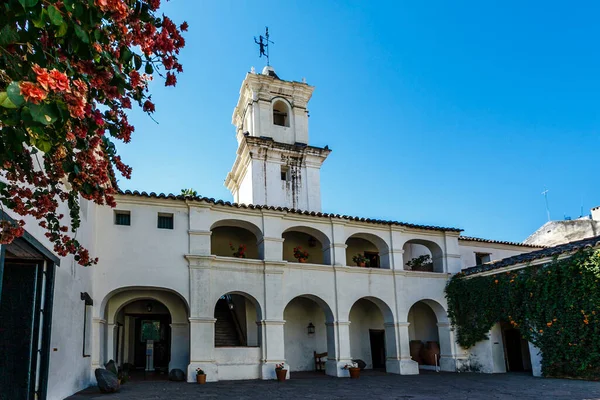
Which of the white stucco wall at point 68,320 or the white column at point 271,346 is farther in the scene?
the white column at point 271,346

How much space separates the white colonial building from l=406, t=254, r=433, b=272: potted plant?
194 mm

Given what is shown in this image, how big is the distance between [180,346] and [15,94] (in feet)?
53.8

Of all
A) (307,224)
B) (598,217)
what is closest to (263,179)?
(307,224)

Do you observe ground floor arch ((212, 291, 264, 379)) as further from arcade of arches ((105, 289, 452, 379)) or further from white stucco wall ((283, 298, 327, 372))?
white stucco wall ((283, 298, 327, 372))

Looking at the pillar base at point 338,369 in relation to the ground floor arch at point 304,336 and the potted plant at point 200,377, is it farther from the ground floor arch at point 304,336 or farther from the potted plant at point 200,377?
the potted plant at point 200,377

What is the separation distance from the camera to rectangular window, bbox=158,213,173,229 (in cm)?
1700

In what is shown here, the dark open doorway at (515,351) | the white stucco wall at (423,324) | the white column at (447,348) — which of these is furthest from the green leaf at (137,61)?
the white stucco wall at (423,324)

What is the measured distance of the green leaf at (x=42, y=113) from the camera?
284 centimetres

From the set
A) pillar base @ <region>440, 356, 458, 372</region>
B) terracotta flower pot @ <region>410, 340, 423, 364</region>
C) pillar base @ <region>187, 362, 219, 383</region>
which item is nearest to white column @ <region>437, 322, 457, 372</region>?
pillar base @ <region>440, 356, 458, 372</region>

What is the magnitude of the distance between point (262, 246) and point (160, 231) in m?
3.73

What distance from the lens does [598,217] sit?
26.9m

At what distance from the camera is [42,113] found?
9.46 feet

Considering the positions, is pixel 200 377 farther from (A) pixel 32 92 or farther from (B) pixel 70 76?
(A) pixel 32 92

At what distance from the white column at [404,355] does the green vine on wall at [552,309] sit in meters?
2.44
